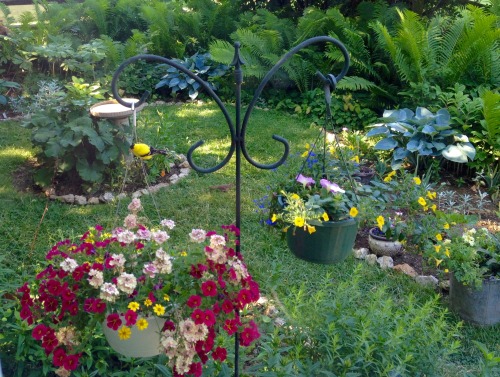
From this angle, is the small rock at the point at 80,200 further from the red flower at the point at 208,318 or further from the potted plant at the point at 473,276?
the red flower at the point at 208,318

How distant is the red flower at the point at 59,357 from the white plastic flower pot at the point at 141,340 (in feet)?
0.56

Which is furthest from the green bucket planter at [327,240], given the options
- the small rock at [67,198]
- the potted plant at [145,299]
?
the small rock at [67,198]

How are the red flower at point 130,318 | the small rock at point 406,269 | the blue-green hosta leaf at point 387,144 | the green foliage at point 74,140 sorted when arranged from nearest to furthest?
the red flower at point 130,318
the small rock at point 406,269
the green foliage at point 74,140
the blue-green hosta leaf at point 387,144

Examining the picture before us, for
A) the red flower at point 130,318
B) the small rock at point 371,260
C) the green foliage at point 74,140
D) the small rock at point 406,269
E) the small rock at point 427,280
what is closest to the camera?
the red flower at point 130,318

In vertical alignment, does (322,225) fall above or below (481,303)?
above

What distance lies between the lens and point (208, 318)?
192 cm

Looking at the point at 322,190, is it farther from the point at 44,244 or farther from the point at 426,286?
the point at 44,244

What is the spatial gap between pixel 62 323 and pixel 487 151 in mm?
4289

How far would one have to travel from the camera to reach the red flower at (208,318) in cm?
191

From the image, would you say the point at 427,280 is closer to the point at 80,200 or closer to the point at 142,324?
the point at 142,324

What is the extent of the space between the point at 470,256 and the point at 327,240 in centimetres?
122

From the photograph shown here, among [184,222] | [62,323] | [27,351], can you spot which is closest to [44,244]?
[184,222]

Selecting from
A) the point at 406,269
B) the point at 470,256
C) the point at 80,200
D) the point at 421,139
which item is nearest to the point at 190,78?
the point at 80,200

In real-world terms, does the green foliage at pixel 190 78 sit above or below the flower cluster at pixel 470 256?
below
